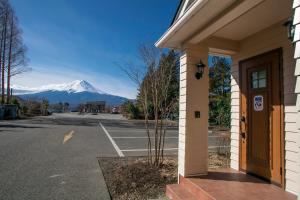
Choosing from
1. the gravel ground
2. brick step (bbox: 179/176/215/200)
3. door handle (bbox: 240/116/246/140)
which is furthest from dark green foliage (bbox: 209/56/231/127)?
brick step (bbox: 179/176/215/200)

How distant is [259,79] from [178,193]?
2.27m

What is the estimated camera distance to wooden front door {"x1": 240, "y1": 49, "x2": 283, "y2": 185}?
322 centimetres

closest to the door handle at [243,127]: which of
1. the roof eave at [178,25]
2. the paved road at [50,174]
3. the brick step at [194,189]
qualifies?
the brick step at [194,189]

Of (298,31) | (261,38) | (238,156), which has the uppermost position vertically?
(261,38)

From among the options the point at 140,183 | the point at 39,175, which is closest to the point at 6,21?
the point at 39,175

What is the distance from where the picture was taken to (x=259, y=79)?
11.9ft

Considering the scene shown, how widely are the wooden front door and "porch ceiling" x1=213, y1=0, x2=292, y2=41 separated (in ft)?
1.49

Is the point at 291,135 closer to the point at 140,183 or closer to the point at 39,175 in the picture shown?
the point at 140,183

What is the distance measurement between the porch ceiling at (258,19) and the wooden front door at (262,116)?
0.46m

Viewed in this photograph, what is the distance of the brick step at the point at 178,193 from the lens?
3167mm

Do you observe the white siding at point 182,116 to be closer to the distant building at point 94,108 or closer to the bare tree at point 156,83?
the bare tree at point 156,83

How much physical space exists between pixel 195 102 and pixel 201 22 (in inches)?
50.9

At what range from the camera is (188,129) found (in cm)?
362

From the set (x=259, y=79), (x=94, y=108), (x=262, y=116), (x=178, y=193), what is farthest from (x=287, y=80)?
(x=94, y=108)
